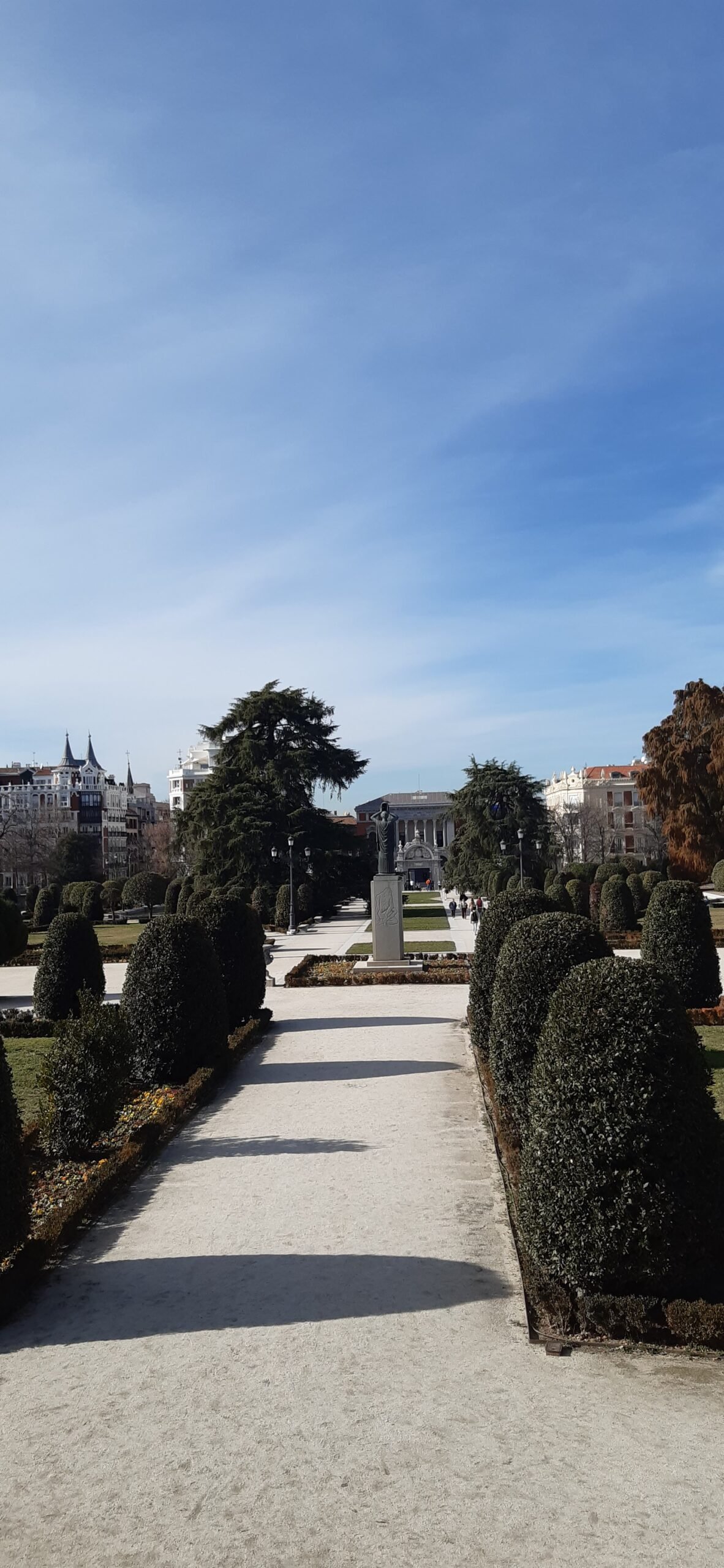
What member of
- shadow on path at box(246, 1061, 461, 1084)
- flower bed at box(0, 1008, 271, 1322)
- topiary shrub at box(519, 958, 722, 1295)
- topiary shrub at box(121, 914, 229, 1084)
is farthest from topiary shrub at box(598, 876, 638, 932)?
topiary shrub at box(519, 958, 722, 1295)

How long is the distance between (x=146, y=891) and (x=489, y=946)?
37539 millimetres

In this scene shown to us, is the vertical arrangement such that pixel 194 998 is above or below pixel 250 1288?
above

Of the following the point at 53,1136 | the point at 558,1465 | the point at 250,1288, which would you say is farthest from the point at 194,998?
the point at 558,1465

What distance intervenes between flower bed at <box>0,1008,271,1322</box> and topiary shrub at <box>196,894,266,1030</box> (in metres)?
2.39

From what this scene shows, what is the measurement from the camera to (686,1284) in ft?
17.2

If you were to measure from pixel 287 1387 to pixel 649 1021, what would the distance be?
7.60ft

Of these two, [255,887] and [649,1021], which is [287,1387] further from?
[255,887]

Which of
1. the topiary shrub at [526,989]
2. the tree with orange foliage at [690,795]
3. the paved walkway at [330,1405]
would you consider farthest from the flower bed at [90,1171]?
the tree with orange foliage at [690,795]

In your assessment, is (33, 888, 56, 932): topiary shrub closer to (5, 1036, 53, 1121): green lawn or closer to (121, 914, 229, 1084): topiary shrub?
(5, 1036, 53, 1121): green lawn

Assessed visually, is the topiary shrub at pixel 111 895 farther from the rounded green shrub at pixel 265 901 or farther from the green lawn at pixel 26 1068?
the green lawn at pixel 26 1068

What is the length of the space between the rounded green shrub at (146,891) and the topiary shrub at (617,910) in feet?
73.6

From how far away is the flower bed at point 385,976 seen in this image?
20.7 metres

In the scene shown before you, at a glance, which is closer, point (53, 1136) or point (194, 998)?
point (53, 1136)

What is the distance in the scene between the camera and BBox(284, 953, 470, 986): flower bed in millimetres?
20703
